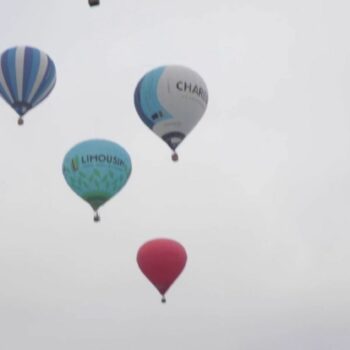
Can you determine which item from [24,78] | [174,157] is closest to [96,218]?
[174,157]

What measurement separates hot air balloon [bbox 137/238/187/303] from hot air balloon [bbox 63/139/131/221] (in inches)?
120

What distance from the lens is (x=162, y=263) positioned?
33.8 metres

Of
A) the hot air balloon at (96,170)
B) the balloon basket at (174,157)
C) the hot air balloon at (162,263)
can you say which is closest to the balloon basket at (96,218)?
the hot air balloon at (96,170)

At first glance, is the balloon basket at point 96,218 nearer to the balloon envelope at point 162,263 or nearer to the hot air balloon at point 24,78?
the balloon envelope at point 162,263

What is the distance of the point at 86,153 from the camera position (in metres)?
32.7

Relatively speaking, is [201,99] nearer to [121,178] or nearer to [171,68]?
[171,68]

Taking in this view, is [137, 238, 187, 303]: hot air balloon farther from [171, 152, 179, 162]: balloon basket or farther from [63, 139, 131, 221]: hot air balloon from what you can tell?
[171, 152, 179, 162]: balloon basket

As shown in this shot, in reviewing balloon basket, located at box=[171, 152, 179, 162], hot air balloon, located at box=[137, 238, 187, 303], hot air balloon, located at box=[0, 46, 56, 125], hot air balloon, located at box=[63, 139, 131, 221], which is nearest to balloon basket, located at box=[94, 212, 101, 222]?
hot air balloon, located at box=[63, 139, 131, 221]

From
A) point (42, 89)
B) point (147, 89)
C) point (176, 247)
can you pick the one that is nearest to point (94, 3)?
point (147, 89)

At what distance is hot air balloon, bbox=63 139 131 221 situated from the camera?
3225 centimetres

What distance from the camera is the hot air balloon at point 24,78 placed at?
32844mm

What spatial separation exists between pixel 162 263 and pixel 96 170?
15.6 feet

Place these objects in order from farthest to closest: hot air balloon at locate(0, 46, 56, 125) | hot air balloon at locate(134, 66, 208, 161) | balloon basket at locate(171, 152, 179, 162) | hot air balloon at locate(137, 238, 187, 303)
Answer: hot air balloon at locate(137, 238, 187, 303) < hot air balloon at locate(0, 46, 56, 125) < hot air balloon at locate(134, 66, 208, 161) < balloon basket at locate(171, 152, 179, 162)

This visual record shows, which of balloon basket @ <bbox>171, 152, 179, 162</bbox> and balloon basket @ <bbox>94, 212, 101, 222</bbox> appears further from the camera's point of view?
balloon basket @ <bbox>94, 212, 101, 222</bbox>
